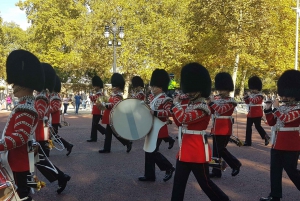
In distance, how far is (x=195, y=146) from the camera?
4.38 m

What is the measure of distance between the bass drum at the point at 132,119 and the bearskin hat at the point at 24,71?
200 centimetres

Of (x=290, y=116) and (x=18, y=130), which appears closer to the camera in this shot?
(x=18, y=130)

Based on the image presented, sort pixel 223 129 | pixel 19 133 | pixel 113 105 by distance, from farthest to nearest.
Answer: pixel 113 105 → pixel 223 129 → pixel 19 133

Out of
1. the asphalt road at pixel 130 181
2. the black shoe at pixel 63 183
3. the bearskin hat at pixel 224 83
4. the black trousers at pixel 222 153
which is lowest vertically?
the asphalt road at pixel 130 181

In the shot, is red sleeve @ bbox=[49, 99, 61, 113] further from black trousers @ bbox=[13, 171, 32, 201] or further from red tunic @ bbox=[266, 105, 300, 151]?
red tunic @ bbox=[266, 105, 300, 151]

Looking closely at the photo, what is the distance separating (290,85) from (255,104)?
4.62 metres

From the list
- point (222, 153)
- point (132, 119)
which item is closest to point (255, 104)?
point (222, 153)

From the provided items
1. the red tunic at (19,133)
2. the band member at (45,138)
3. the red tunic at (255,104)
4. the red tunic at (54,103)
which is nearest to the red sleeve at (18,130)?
the red tunic at (19,133)

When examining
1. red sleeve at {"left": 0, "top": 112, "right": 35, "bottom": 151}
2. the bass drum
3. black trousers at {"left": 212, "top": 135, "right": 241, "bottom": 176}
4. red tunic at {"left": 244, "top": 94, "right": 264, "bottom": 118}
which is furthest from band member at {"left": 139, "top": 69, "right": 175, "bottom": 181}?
red tunic at {"left": 244, "top": 94, "right": 264, "bottom": 118}

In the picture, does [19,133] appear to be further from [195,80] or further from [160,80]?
[160,80]

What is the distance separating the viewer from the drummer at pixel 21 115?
11.7 feet

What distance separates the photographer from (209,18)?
951 inches

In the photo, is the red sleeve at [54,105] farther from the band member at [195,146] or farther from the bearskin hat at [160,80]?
the band member at [195,146]

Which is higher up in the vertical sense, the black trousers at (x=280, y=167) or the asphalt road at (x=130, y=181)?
the black trousers at (x=280, y=167)
